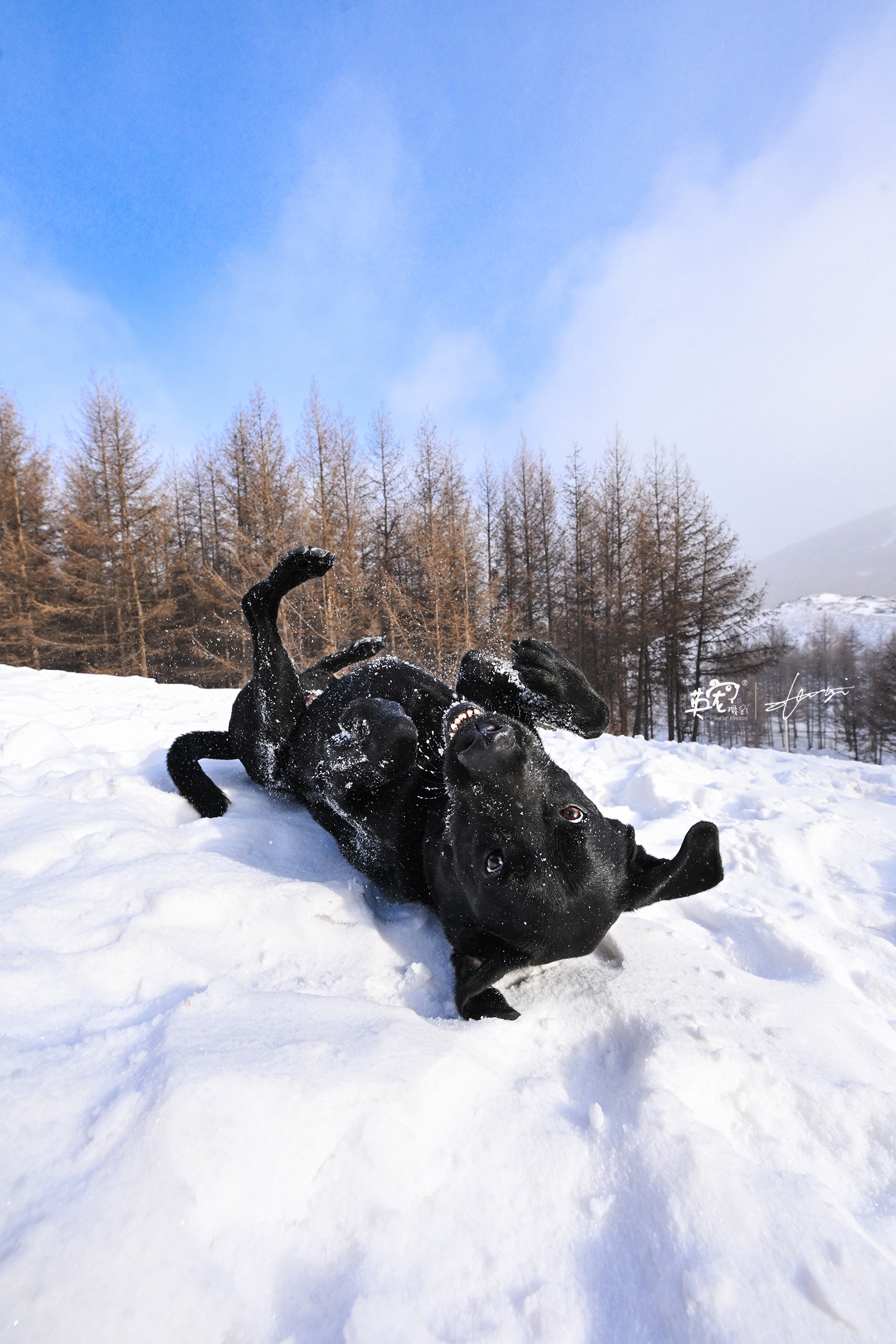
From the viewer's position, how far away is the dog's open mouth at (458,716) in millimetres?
1871

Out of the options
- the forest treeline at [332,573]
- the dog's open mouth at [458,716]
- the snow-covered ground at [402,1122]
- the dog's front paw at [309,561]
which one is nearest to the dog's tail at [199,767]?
the snow-covered ground at [402,1122]

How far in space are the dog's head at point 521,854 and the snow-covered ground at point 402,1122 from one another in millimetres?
196

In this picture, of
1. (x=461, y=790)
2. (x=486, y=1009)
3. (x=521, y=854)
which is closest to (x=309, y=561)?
(x=461, y=790)

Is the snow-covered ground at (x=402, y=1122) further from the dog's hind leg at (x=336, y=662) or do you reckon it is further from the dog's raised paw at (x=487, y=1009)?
the dog's hind leg at (x=336, y=662)

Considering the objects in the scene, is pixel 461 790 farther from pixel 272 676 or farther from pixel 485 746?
pixel 272 676

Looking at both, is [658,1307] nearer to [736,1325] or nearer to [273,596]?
[736,1325]

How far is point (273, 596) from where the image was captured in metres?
2.54

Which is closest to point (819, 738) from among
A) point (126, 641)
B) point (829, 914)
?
point (126, 641)

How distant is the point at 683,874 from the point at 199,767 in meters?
2.21

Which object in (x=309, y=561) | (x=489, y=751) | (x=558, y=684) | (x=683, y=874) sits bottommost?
(x=683, y=874)

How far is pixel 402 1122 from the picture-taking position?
1062 millimetres

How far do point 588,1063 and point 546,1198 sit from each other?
409 mm

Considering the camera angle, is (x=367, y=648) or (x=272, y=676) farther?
(x=367, y=648)

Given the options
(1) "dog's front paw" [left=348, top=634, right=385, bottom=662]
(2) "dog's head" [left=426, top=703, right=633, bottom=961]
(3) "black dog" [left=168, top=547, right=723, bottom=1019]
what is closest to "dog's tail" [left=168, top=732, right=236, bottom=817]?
(3) "black dog" [left=168, top=547, right=723, bottom=1019]
